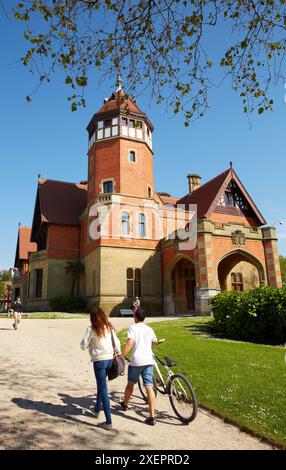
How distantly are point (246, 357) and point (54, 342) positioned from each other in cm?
661

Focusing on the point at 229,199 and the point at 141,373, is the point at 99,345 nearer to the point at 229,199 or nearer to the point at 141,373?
the point at 141,373

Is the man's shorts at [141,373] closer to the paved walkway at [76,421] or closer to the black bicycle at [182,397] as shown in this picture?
the black bicycle at [182,397]

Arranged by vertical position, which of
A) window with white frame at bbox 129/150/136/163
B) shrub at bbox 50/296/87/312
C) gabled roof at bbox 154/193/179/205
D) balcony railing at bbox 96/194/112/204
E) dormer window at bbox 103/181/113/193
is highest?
window with white frame at bbox 129/150/136/163

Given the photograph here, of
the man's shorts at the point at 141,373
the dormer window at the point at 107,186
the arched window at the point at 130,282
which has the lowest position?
the man's shorts at the point at 141,373

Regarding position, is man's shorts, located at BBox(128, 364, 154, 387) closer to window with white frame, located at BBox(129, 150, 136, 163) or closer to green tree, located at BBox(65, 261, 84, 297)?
window with white frame, located at BBox(129, 150, 136, 163)

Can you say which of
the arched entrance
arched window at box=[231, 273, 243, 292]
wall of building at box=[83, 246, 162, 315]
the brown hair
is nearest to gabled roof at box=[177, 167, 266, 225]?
the arched entrance

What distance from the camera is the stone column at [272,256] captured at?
24094mm

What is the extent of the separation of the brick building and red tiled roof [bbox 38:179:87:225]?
0.62 ft

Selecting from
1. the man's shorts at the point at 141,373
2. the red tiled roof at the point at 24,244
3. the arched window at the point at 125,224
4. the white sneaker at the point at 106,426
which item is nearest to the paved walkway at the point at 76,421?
the white sneaker at the point at 106,426

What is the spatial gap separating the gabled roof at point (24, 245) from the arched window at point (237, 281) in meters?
27.1

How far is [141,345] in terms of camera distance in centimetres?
527

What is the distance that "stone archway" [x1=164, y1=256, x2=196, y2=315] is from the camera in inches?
1030
